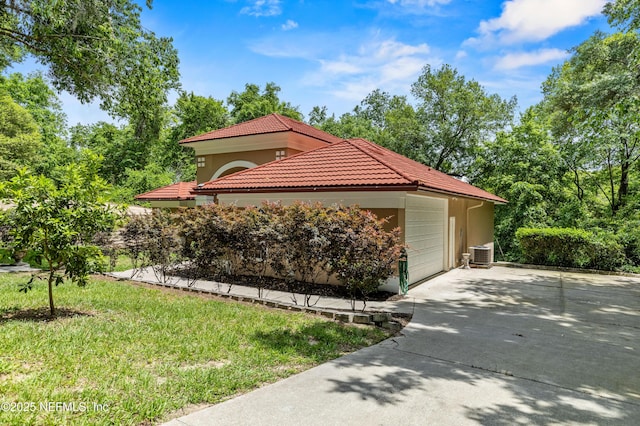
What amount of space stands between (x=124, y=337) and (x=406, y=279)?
23.9ft

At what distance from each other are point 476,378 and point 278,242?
5.74 metres

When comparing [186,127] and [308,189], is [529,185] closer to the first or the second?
[308,189]

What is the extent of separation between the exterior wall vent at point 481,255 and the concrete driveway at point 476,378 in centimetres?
743

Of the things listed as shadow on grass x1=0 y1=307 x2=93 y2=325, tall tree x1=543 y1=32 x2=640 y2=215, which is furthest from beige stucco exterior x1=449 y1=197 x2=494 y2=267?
shadow on grass x1=0 y1=307 x2=93 y2=325

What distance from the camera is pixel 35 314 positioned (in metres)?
6.88

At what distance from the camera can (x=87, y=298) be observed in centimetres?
855

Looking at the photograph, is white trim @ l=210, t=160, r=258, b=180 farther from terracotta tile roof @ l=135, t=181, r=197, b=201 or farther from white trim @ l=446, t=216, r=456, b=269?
white trim @ l=446, t=216, r=456, b=269

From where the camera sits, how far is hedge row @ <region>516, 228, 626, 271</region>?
1485 cm

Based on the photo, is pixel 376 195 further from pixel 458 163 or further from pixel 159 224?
pixel 458 163

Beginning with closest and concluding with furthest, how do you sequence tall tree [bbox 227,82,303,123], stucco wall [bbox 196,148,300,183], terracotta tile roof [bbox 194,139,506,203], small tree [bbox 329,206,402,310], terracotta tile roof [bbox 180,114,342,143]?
small tree [bbox 329,206,402,310] < terracotta tile roof [bbox 194,139,506,203] < terracotta tile roof [bbox 180,114,342,143] < stucco wall [bbox 196,148,300,183] < tall tree [bbox 227,82,303,123]

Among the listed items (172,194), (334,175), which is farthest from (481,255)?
(172,194)

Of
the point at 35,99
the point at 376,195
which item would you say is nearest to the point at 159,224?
the point at 376,195

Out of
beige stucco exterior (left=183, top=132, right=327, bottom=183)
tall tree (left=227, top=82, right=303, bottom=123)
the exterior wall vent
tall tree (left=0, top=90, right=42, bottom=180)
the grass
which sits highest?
tall tree (left=227, top=82, right=303, bottom=123)

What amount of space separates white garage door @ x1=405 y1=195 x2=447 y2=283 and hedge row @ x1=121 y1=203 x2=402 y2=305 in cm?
163
